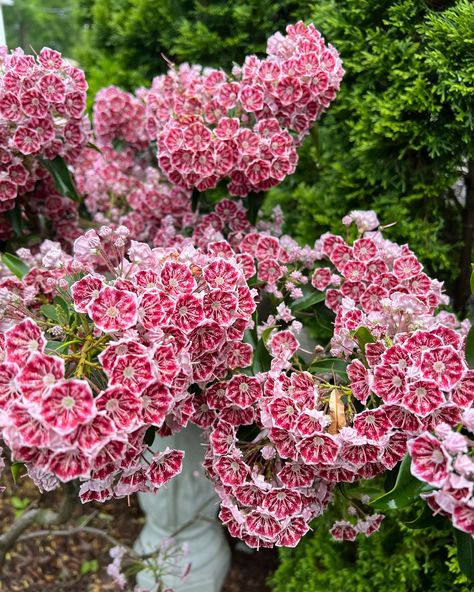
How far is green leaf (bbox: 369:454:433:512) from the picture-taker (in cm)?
110

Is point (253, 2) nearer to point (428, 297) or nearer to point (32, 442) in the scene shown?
point (428, 297)

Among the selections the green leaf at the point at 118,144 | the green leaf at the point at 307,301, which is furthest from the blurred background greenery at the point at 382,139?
the green leaf at the point at 307,301

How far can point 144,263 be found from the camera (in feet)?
4.24

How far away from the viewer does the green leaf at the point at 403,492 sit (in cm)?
110

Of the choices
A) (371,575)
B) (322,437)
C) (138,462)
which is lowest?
(371,575)

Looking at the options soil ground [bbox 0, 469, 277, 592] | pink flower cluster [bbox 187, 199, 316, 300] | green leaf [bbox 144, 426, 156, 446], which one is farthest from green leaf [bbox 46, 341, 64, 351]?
soil ground [bbox 0, 469, 277, 592]

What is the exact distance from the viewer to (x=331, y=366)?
1378mm

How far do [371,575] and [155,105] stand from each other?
5.77 feet

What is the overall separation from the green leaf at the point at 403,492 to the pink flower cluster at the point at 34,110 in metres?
1.22

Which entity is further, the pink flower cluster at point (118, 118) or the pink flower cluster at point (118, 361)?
the pink flower cluster at point (118, 118)

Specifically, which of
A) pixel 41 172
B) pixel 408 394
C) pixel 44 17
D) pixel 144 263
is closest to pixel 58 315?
pixel 144 263

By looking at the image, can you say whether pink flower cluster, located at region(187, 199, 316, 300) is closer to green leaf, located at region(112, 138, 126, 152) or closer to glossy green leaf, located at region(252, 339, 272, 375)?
glossy green leaf, located at region(252, 339, 272, 375)

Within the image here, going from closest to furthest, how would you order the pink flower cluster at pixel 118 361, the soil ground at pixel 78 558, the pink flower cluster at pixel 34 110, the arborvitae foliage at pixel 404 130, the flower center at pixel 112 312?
the pink flower cluster at pixel 118 361 → the flower center at pixel 112 312 → the pink flower cluster at pixel 34 110 → the arborvitae foliage at pixel 404 130 → the soil ground at pixel 78 558

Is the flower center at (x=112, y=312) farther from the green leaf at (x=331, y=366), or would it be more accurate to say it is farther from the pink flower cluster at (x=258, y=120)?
the pink flower cluster at (x=258, y=120)
